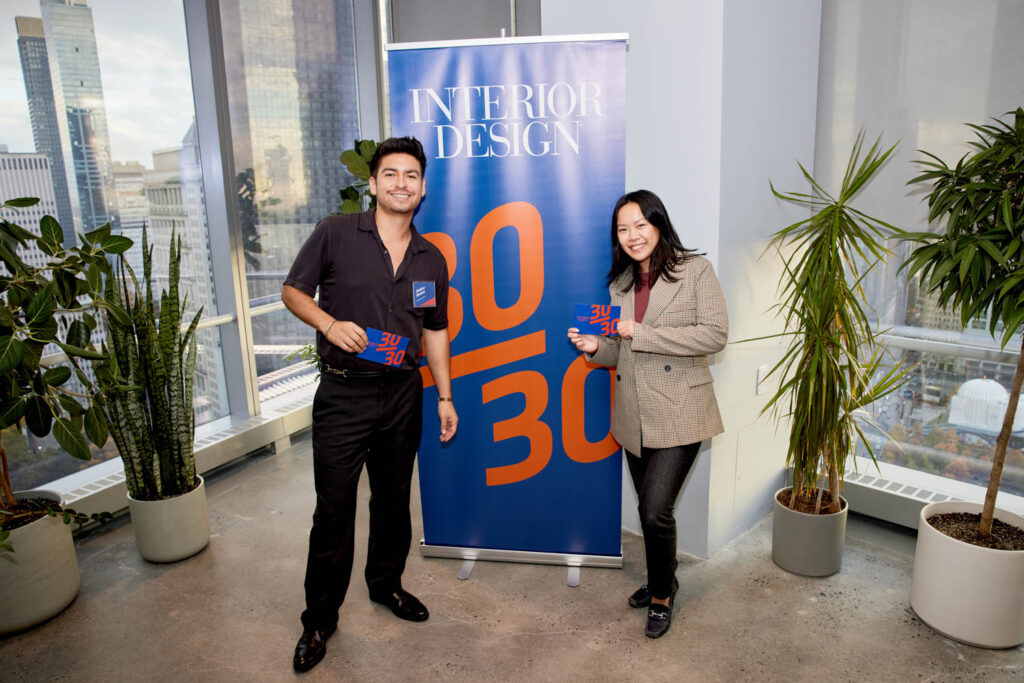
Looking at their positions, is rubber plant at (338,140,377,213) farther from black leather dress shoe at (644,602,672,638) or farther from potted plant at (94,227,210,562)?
black leather dress shoe at (644,602,672,638)

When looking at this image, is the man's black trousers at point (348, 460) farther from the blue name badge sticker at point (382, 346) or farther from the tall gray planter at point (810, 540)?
the tall gray planter at point (810, 540)

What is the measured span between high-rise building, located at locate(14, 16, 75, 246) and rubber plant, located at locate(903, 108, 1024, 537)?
399 cm

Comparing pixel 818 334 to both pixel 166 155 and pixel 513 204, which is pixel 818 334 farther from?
pixel 166 155

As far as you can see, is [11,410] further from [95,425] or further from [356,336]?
[356,336]

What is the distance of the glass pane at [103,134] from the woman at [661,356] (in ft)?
7.87

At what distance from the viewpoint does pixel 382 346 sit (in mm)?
2357

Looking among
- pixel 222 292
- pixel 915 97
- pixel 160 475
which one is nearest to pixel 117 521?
pixel 160 475

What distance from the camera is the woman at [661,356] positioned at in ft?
8.18

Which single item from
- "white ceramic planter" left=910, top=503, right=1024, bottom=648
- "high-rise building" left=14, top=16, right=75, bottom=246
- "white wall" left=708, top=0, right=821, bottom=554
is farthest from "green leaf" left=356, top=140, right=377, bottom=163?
"white ceramic planter" left=910, top=503, right=1024, bottom=648

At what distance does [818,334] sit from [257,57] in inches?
157

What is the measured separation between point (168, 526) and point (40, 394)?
94 cm

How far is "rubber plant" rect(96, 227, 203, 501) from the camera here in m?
3.16

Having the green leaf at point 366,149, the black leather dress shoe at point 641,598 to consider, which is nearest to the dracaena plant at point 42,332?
the green leaf at point 366,149

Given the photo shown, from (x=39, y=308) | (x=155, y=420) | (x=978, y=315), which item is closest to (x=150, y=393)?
(x=155, y=420)
